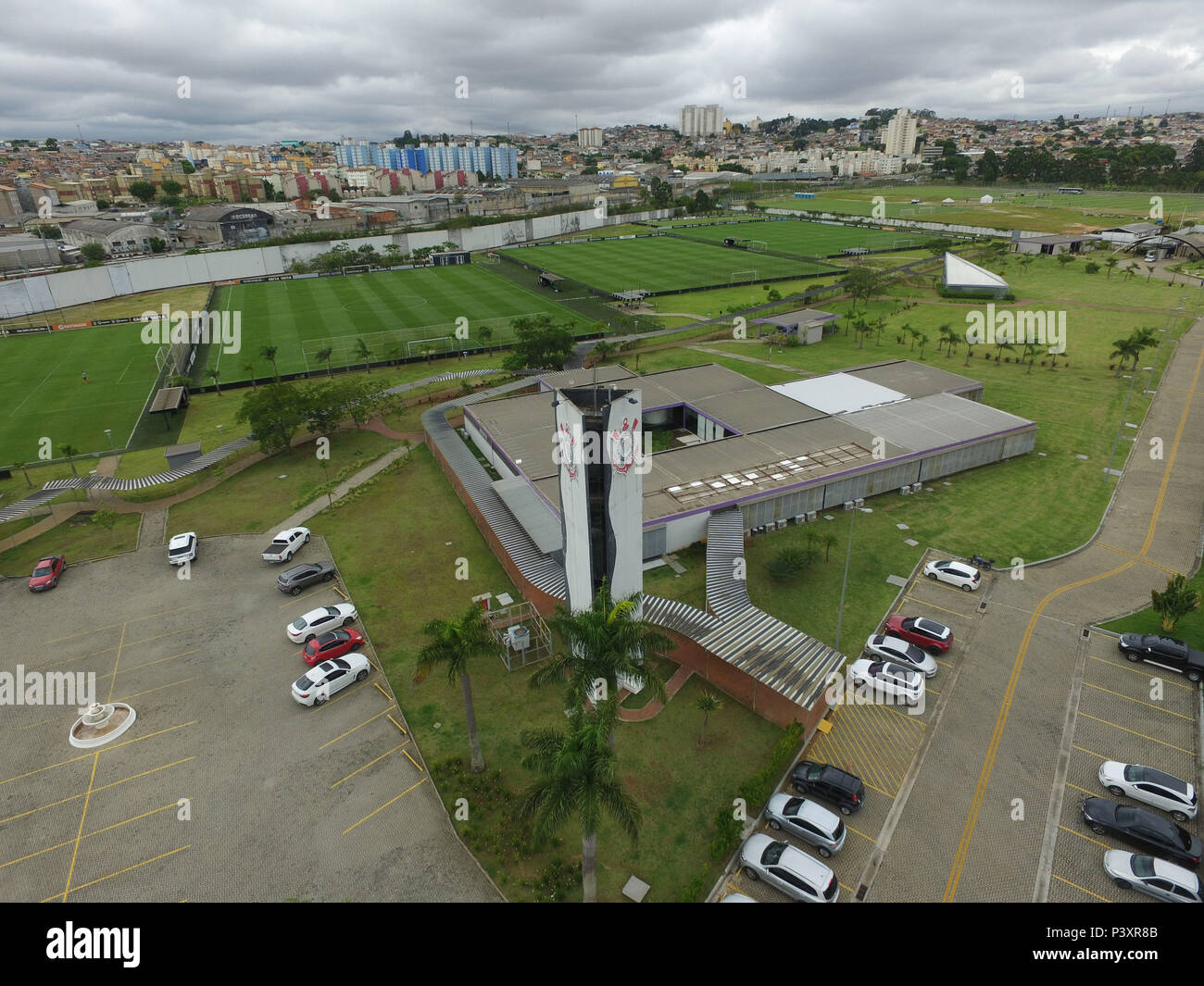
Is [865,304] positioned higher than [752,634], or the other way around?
[865,304]

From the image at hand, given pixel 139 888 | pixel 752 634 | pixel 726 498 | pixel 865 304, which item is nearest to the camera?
pixel 139 888

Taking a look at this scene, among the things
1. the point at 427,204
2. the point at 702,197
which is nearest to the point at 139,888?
the point at 427,204

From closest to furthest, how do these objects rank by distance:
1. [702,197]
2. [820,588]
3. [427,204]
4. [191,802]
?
[191,802] → [820,588] → [427,204] → [702,197]

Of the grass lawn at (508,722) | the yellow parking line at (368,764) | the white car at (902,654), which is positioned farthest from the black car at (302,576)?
the white car at (902,654)

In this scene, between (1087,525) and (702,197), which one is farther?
(702,197)

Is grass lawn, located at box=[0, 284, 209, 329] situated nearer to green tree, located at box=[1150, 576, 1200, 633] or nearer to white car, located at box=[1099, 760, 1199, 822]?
green tree, located at box=[1150, 576, 1200, 633]

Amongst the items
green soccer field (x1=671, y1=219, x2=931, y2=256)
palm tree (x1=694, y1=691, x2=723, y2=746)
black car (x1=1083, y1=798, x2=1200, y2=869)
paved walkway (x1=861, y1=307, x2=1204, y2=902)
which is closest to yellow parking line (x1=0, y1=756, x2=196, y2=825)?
palm tree (x1=694, y1=691, x2=723, y2=746)

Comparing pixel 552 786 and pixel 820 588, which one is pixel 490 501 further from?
pixel 552 786

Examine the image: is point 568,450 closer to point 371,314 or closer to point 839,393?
point 839,393
